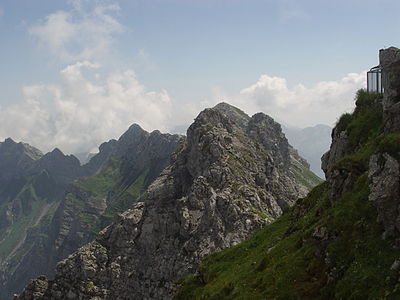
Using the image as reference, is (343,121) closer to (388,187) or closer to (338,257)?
(388,187)

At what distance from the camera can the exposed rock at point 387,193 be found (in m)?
29.3

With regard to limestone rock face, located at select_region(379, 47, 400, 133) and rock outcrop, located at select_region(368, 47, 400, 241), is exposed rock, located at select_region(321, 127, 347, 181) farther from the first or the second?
rock outcrop, located at select_region(368, 47, 400, 241)

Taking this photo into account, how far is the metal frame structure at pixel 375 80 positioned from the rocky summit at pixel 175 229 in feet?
180

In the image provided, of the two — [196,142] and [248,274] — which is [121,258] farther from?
[248,274]

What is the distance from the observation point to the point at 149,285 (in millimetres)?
122812

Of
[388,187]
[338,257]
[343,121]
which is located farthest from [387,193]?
[343,121]

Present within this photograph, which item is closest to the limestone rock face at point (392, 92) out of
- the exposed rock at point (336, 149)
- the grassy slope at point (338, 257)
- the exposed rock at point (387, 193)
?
the grassy slope at point (338, 257)

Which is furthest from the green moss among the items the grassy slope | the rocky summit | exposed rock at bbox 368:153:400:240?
the rocky summit

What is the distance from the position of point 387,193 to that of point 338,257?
570 cm

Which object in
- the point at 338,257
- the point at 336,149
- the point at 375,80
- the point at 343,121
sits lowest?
the point at 338,257

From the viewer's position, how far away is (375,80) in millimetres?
55688

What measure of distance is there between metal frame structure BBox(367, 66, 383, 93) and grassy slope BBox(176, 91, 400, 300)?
16.1 ft

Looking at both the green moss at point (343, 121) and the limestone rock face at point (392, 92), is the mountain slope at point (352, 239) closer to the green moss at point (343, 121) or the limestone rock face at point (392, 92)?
the limestone rock face at point (392, 92)

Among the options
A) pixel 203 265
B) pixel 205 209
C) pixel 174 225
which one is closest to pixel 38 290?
pixel 174 225
